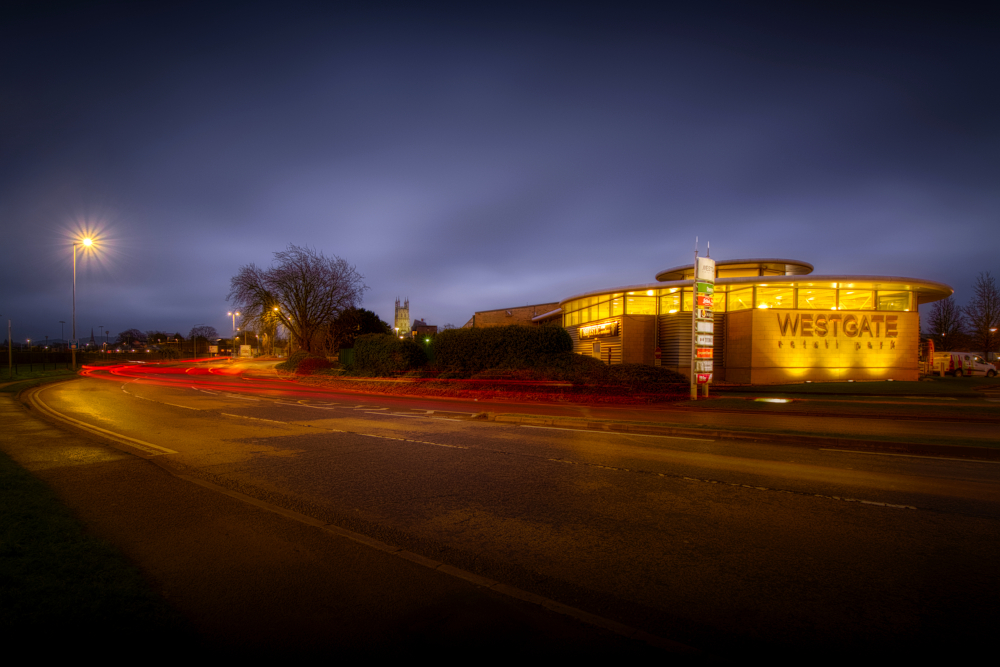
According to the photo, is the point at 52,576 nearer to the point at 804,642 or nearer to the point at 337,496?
the point at 337,496

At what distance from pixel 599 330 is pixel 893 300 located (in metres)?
17.4

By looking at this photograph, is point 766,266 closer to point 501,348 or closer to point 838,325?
point 838,325

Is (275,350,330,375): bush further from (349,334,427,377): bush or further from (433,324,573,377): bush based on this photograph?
(433,324,573,377): bush

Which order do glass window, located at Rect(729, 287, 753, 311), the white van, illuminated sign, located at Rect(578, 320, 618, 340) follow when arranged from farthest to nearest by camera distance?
the white van → illuminated sign, located at Rect(578, 320, 618, 340) → glass window, located at Rect(729, 287, 753, 311)

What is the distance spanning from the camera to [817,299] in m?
27.9

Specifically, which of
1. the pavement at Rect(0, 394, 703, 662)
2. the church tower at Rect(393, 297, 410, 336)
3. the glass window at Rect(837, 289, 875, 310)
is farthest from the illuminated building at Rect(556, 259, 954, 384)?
the church tower at Rect(393, 297, 410, 336)

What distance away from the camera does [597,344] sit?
3447cm

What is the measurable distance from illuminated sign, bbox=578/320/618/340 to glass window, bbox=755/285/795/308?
341 inches

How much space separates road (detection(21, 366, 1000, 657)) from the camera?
3439mm

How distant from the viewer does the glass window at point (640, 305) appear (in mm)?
32438

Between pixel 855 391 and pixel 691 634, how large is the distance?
22844mm

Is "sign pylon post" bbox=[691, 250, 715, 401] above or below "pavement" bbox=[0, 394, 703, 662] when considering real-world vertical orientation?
above

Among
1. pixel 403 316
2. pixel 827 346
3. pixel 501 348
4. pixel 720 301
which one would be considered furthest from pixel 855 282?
pixel 403 316

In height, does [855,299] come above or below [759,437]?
above
